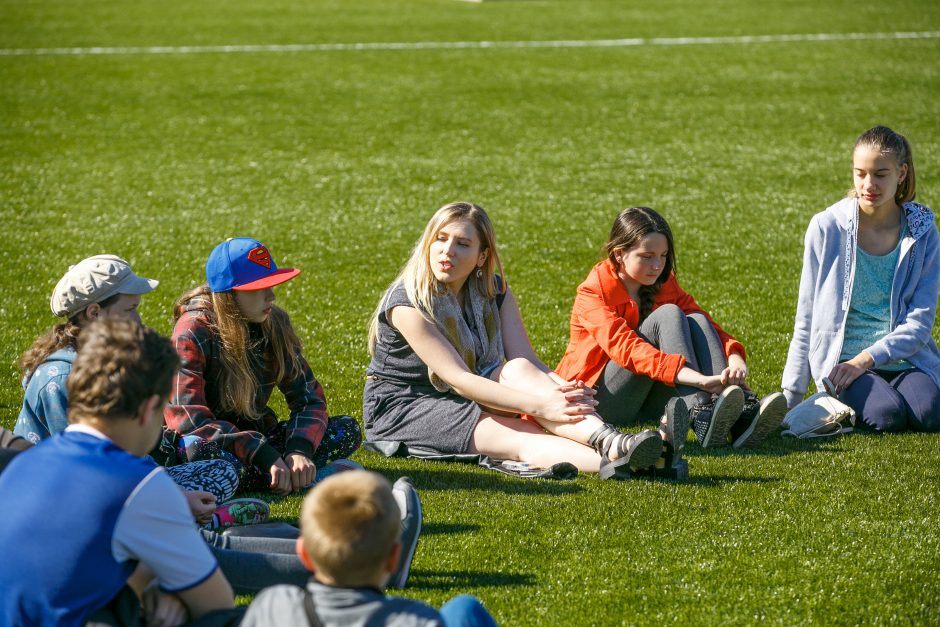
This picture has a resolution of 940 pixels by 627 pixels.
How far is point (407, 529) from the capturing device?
4.16m

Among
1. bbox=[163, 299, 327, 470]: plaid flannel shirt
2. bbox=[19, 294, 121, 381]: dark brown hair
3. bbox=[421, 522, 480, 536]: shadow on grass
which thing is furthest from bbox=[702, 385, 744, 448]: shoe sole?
bbox=[19, 294, 121, 381]: dark brown hair

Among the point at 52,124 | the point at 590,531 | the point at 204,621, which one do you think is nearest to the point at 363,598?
the point at 204,621

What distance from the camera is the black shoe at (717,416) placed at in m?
5.93

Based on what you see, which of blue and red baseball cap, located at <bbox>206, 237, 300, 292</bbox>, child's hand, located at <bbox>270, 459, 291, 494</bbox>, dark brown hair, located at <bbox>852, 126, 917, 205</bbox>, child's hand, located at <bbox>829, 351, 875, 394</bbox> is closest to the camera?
child's hand, located at <bbox>270, 459, 291, 494</bbox>

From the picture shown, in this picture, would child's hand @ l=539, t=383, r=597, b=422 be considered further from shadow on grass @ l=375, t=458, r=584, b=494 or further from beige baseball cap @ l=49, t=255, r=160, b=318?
beige baseball cap @ l=49, t=255, r=160, b=318

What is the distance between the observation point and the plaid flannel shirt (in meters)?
5.19

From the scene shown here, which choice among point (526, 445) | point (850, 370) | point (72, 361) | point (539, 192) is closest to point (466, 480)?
point (526, 445)

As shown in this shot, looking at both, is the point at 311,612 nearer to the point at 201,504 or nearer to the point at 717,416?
the point at 201,504

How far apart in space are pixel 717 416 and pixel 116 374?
3.76m

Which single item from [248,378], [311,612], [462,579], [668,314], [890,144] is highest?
[890,144]

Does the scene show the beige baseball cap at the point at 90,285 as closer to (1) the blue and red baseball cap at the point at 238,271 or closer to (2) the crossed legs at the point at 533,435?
(1) the blue and red baseball cap at the point at 238,271

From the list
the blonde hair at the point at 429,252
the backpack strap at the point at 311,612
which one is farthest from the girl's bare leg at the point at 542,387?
the backpack strap at the point at 311,612

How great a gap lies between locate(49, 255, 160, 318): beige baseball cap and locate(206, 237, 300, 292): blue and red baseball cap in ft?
1.58

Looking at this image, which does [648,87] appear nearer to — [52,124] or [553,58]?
[553,58]
